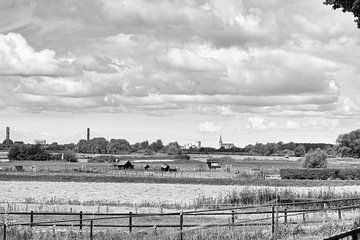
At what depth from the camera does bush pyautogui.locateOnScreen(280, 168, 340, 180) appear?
8744cm

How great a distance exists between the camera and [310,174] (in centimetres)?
8800

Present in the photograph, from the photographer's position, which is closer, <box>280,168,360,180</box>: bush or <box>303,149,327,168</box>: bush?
<box>280,168,360,180</box>: bush

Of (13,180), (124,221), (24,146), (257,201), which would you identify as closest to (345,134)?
(24,146)

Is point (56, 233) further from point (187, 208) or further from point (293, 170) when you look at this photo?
point (293, 170)

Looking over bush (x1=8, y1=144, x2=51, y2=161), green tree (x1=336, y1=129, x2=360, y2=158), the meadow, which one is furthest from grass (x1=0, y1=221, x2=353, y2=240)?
green tree (x1=336, y1=129, x2=360, y2=158)

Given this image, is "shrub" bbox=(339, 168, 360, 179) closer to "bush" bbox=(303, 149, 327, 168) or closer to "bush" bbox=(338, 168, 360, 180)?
"bush" bbox=(338, 168, 360, 180)

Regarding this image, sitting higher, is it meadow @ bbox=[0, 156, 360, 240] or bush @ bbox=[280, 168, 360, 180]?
bush @ bbox=[280, 168, 360, 180]

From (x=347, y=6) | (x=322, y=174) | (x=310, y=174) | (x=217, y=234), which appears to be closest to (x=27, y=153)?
(x=310, y=174)

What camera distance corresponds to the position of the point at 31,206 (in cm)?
4775

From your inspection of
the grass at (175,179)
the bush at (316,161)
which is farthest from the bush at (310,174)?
the bush at (316,161)

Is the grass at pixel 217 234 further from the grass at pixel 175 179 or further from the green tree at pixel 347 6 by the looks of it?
the grass at pixel 175 179

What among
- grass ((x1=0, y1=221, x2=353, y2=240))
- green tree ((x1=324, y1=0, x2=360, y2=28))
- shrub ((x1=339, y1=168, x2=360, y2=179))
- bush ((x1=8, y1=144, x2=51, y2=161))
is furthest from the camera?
bush ((x1=8, y1=144, x2=51, y2=161))

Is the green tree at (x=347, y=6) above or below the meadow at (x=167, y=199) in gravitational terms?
above

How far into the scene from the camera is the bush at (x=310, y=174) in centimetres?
8744
